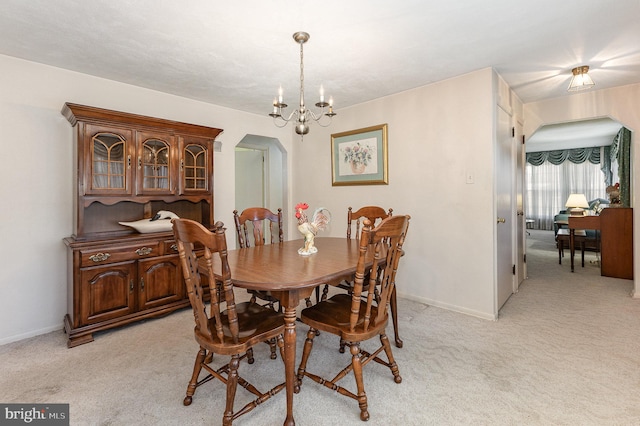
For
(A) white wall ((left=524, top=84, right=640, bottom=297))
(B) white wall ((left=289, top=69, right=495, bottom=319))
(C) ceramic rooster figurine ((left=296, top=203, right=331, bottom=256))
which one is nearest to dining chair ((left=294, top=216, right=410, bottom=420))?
(C) ceramic rooster figurine ((left=296, top=203, right=331, bottom=256))

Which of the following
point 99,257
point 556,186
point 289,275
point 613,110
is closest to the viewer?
point 289,275

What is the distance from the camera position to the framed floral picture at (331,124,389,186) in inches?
140

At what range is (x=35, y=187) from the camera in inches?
100

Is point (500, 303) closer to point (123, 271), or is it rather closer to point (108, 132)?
point (123, 271)

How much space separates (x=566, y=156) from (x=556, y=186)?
86cm

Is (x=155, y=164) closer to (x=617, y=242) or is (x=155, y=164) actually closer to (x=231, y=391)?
(x=231, y=391)

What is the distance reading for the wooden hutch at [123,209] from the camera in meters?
2.41

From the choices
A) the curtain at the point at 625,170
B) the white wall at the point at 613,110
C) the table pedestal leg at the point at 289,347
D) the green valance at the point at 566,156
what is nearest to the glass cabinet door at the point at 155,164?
the table pedestal leg at the point at 289,347

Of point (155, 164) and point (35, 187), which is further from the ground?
point (155, 164)

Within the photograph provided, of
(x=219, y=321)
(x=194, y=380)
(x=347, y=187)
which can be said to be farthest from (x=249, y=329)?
(x=347, y=187)

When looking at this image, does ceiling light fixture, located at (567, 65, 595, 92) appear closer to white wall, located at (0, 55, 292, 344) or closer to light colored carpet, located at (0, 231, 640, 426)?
light colored carpet, located at (0, 231, 640, 426)

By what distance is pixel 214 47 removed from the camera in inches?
90.4

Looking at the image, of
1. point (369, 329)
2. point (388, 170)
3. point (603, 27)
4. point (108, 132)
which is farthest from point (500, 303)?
point (108, 132)

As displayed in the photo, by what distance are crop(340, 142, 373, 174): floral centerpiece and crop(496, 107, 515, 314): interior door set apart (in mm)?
1367
